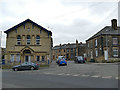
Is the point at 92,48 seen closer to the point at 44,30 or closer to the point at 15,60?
the point at 44,30

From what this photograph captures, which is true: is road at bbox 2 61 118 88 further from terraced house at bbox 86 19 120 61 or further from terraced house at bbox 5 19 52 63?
terraced house at bbox 86 19 120 61

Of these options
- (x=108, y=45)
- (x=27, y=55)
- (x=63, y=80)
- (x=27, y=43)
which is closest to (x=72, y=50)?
(x=108, y=45)

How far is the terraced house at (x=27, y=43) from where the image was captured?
28328 mm

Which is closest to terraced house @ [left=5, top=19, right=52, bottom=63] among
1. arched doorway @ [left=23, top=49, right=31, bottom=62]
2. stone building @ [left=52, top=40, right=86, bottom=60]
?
arched doorway @ [left=23, top=49, right=31, bottom=62]

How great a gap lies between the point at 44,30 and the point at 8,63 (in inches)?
413

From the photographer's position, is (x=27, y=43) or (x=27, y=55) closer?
(x=27, y=55)

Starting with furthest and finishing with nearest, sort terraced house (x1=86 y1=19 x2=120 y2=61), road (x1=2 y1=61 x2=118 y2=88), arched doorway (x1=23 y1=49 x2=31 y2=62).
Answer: terraced house (x1=86 y1=19 x2=120 y2=61), arched doorway (x1=23 y1=49 x2=31 y2=62), road (x1=2 y1=61 x2=118 y2=88)

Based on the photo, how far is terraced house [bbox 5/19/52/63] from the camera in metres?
28.3

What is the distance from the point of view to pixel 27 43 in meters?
29.0

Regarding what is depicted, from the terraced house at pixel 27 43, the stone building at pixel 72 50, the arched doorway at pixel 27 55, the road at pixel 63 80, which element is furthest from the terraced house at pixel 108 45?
the stone building at pixel 72 50

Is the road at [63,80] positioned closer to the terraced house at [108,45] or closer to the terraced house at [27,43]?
the terraced house at [27,43]

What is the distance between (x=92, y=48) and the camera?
38.8 m

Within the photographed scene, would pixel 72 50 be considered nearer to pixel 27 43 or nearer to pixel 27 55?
pixel 27 43

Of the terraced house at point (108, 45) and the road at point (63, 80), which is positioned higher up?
the terraced house at point (108, 45)
